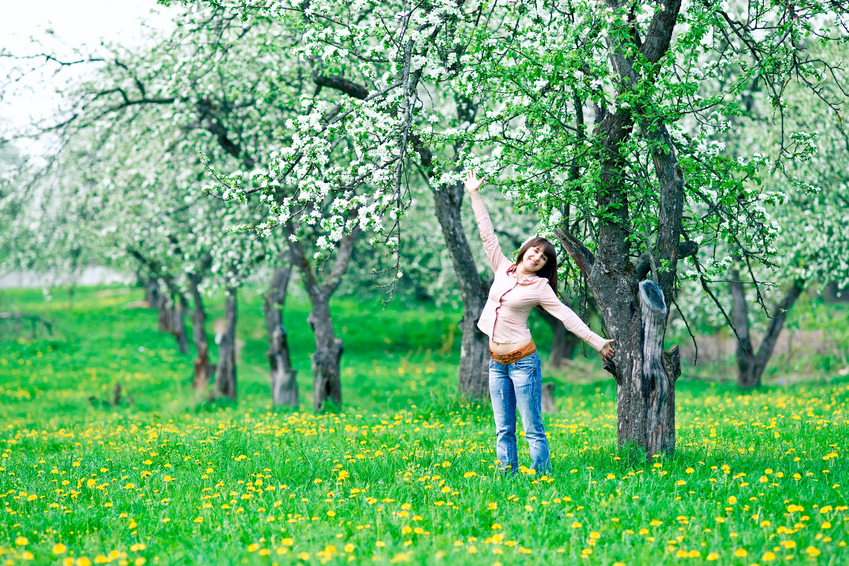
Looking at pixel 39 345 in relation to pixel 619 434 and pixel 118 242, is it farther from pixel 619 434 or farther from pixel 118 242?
pixel 619 434

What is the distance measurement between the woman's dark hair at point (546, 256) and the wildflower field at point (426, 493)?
174 centimetres

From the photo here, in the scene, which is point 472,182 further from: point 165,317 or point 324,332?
point 165,317

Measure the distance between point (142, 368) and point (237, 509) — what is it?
19946mm

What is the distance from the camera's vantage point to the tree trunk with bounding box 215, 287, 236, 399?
18.0m

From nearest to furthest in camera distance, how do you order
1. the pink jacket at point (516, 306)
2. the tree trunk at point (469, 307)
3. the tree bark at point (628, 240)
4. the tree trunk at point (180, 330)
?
the pink jacket at point (516, 306)
the tree bark at point (628, 240)
the tree trunk at point (469, 307)
the tree trunk at point (180, 330)

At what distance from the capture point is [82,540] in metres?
4.77

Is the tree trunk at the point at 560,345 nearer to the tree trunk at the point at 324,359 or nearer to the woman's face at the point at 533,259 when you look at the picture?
the tree trunk at the point at 324,359

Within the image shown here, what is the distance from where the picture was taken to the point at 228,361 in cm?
1802

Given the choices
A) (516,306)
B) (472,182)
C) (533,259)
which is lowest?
(516,306)

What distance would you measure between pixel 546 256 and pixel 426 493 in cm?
227

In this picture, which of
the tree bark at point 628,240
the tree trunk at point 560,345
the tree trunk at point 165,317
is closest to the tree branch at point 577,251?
the tree bark at point 628,240

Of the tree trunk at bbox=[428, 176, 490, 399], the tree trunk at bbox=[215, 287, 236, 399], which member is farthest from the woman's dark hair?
the tree trunk at bbox=[215, 287, 236, 399]

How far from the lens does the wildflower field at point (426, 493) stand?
4316 mm

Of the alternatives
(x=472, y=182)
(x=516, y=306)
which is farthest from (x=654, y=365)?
(x=472, y=182)
